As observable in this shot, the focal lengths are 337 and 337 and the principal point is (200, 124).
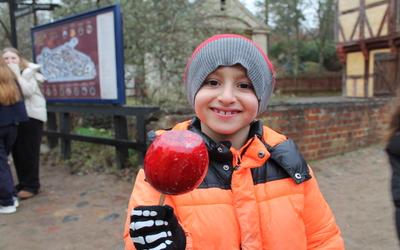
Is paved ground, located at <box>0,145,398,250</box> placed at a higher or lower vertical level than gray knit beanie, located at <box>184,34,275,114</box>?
lower

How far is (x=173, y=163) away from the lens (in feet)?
3.18

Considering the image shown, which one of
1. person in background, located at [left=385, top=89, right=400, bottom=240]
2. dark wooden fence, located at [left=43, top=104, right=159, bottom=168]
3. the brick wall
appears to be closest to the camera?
person in background, located at [left=385, top=89, right=400, bottom=240]

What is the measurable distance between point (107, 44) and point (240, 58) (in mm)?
4059

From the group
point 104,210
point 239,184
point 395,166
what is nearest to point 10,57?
point 104,210

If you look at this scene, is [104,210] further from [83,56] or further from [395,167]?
[395,167]

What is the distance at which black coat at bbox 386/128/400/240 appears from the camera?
143cm

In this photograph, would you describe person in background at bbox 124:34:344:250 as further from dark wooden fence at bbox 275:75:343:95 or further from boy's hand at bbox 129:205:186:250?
dark wooden fence at bbox 275:75:343:95

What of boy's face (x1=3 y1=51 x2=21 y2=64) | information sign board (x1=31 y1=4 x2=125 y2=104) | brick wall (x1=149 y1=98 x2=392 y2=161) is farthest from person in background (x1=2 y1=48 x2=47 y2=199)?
brick wall (x1=149 y1=98 x2=392 y2=161)

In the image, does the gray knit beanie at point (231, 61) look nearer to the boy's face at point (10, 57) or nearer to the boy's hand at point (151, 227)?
the boy's hand at point (151, 227)

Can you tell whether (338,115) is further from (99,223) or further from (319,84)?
(319,84)

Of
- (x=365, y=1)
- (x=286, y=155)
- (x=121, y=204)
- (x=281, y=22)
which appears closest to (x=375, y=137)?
(x=121, y=204)

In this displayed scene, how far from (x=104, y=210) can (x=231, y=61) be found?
2.94m

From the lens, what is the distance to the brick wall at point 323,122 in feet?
15.8

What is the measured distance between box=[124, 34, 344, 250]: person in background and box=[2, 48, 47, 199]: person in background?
10.8ft
